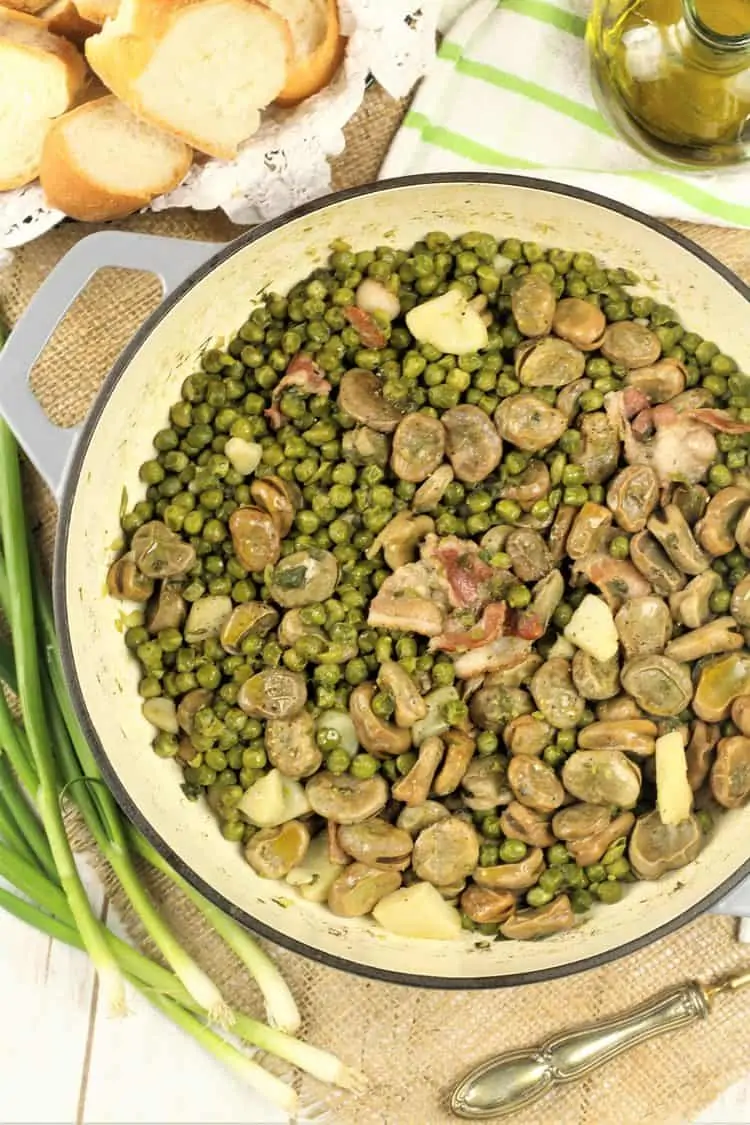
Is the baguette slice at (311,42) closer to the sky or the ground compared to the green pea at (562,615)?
closer to the sky

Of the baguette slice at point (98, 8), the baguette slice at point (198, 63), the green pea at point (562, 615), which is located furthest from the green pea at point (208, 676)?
the baguette slice at point (98, 8)

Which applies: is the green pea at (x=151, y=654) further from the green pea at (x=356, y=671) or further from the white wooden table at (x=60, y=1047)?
the white wooden table at (x=60, y=1047)

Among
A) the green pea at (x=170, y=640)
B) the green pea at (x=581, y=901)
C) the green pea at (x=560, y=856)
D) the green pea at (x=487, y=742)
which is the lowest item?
the green pea at (x=581, y=901)

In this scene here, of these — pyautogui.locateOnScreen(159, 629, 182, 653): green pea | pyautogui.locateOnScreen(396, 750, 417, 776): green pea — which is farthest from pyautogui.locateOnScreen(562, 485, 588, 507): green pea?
pyautogui.locateOnScreen(159, 629, 182, 653): green pea

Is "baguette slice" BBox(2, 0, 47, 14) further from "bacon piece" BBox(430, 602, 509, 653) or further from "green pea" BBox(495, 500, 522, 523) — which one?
"bacon piece" BBox(430, 602, 509, 653)

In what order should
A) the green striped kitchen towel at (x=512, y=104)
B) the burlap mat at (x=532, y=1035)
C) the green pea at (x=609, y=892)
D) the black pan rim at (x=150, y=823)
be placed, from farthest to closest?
the green striped kitchen towel at (x=512, y=104) < the burlap mat at (x=532, y=1035) < the green pea at (x=609, y=892) < the black pan rim at (x=150, y=823)

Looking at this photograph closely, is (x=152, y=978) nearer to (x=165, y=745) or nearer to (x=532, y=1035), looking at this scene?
(x=165, y=745)
